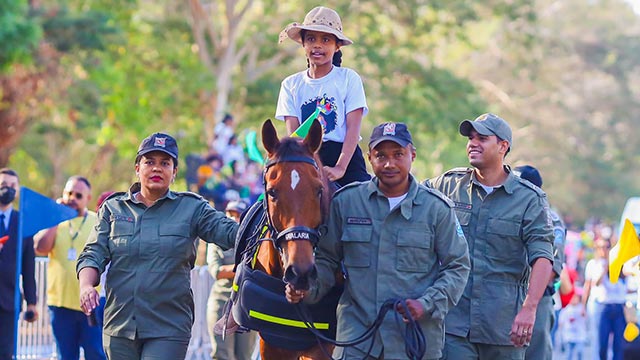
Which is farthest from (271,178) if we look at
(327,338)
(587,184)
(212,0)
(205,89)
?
(587,184)

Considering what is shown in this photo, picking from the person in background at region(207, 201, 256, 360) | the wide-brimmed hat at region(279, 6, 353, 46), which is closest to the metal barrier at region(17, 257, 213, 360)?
the person in background at region(207, 201, 256, 360)

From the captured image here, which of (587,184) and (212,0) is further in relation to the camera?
(587,184)

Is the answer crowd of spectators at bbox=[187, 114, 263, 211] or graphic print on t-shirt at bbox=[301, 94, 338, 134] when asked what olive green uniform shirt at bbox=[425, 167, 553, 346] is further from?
crowd of spectators at bbox=[187, 114, 263, 211]

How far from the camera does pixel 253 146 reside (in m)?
10.6

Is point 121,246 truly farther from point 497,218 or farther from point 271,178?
point 497,218

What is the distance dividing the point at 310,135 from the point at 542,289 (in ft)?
6.25

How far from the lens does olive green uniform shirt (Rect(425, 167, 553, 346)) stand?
8.45 m

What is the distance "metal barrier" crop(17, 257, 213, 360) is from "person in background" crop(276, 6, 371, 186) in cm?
663

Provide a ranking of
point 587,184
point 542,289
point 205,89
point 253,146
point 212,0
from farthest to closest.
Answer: point 587,184
point 212,0
point 205,89
point 253,146
point 542,289

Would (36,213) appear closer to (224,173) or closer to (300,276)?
(300,276)

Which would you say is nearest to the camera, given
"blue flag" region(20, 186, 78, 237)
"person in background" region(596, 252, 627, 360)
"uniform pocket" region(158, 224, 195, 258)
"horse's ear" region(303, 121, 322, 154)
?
"horse's ear" region(303, 121, 322, 154)

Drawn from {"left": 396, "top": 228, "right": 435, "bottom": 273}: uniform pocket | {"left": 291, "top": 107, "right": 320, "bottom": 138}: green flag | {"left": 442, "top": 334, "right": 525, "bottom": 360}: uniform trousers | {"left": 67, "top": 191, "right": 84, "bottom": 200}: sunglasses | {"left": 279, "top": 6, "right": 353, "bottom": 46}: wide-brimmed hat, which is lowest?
{"left": 442, "top": 334, "right": 525, "bottom": 360}: uniform trousers

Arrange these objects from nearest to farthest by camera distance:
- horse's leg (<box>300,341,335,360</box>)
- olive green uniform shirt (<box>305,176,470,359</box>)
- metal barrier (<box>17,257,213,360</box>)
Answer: olive green uniform shirt (<box>305,176,470,359</box>) → horse's leg (<box>300,341,335,360</box>) → metal barrier (<box>17,257,213,360</box>)

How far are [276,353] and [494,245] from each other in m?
1.74
